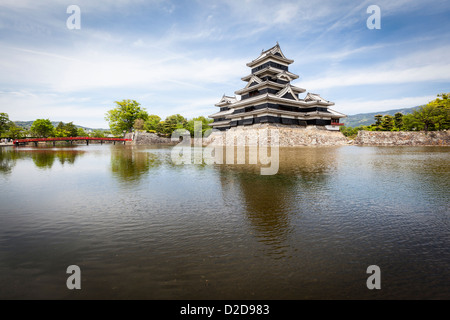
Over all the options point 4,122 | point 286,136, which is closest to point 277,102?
point 286,136

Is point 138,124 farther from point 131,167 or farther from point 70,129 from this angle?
point 131,167

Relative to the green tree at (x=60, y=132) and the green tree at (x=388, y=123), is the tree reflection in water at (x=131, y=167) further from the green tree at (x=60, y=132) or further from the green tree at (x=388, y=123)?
the green tree at (x=60, y=132)

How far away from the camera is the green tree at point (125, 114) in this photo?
6288 centimetres

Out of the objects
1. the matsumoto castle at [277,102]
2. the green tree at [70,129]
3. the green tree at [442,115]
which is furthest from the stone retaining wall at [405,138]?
the green tree at [70,129]

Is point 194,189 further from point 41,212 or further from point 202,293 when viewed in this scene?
point 202,293

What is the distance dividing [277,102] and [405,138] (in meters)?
26.0

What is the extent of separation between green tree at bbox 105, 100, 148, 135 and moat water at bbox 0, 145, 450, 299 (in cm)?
6114

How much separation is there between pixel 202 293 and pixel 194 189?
567cm

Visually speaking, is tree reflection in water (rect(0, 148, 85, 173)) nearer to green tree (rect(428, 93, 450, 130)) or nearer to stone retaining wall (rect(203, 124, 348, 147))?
stone retaining wall (rect(203, 124, 348, 147))

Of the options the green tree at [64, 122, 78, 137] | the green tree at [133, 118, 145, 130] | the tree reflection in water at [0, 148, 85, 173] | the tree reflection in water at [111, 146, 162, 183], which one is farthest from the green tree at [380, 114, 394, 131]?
the green tree at [64, 122, 78, 137]

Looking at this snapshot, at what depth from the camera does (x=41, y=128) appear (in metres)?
68.2

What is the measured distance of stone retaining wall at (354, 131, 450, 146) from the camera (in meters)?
39.0
